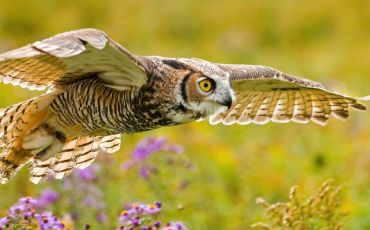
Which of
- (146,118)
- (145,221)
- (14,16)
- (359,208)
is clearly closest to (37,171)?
(146,118)

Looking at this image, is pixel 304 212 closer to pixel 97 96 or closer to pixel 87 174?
pixel 97 96

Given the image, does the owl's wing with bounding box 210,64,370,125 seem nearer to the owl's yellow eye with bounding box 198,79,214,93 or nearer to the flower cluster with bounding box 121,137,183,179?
the flower cluster with bounding box 121,137,183,179

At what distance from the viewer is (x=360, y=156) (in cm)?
707

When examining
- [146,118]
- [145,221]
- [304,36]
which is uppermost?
[146,118]

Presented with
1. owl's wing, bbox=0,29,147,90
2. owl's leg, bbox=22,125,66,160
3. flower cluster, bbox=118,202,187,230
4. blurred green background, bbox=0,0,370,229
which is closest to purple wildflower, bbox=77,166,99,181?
blurred green background, bbox=0,0,370,229

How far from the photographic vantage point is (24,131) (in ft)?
17.0

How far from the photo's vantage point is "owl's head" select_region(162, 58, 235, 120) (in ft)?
15.2

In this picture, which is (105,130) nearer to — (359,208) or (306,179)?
(359,208)

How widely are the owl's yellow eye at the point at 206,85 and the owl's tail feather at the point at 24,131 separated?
82 centimetres

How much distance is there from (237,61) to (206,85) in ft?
26.9

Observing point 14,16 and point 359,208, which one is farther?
point 14,16

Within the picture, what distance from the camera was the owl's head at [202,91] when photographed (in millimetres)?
4633

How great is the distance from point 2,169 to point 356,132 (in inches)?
137

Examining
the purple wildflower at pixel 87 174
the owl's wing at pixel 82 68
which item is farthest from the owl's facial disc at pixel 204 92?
the purple wildflower at pixel 87 174
